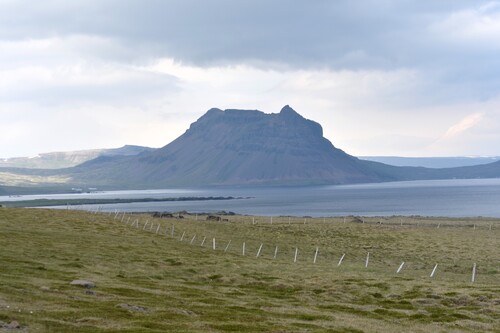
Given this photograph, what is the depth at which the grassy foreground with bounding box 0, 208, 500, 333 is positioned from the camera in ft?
80.8

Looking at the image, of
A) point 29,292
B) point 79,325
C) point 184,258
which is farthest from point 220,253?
point 79,325

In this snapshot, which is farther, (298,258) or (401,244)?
(401,244)

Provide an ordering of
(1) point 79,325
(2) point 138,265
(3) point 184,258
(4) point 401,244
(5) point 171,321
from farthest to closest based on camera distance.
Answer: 1. (4) point 401,244
2. (3) point 184,258
3. (2) point 138,265
4. (5) point 171,321
5. (1) point 79,325

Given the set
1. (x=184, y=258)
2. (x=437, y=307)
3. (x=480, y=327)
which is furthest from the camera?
(x=184, y=258)

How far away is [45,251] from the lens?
47.8 meters

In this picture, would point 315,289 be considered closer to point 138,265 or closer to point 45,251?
point 138,265

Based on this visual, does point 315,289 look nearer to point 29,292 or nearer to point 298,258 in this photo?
point 29,292

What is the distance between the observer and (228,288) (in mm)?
37906

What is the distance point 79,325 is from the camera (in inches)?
853

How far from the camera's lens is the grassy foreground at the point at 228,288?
24.6 metres

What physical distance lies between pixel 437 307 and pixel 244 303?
11653mm

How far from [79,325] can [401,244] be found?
219 feet

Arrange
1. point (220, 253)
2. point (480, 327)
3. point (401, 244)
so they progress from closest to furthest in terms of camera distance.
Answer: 1. point (480, 327)
2. point (220, 253)
3. point (401, 244)

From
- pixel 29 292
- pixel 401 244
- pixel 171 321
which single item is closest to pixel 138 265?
pixel 29 292
